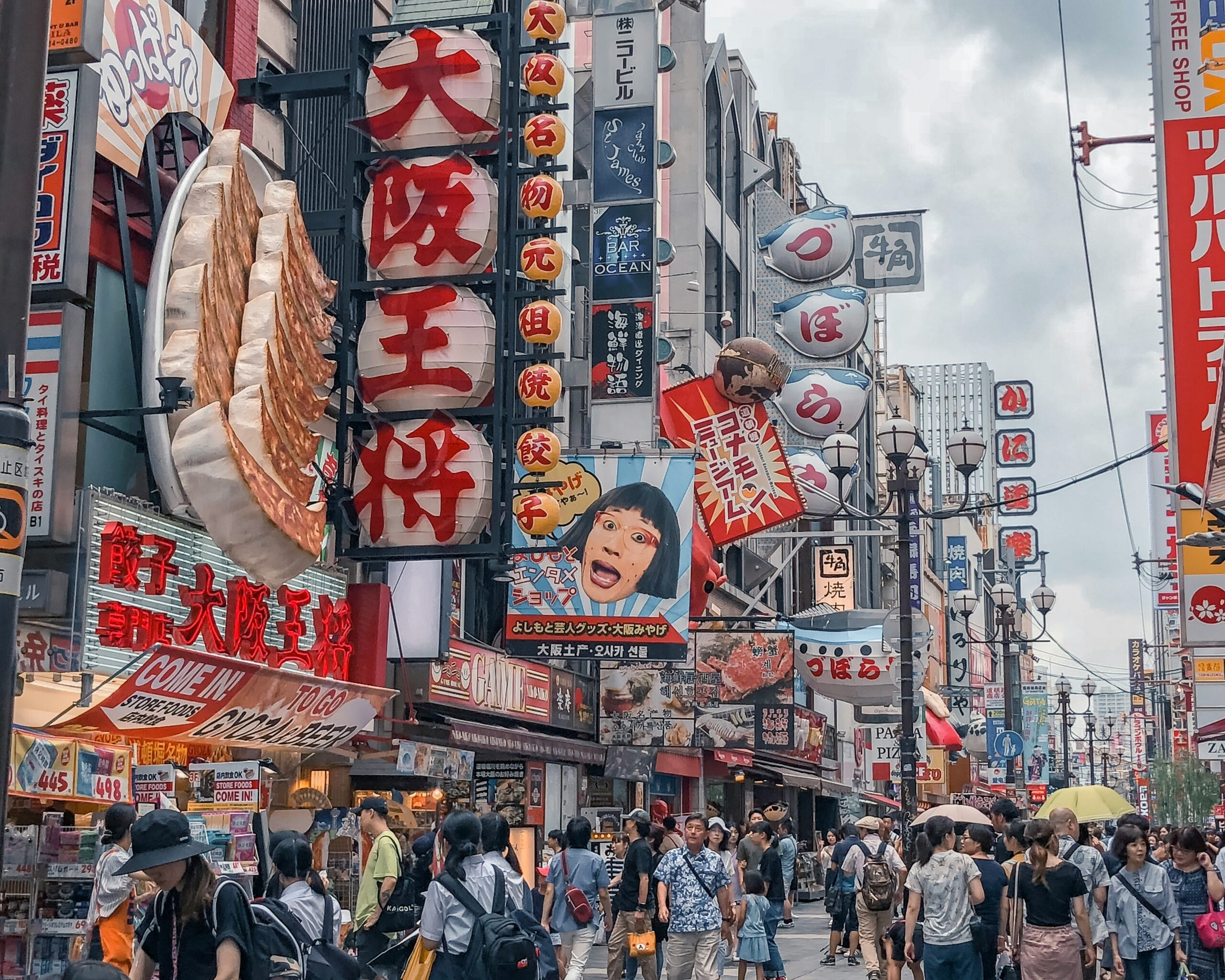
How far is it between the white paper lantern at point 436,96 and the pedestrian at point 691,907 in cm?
791

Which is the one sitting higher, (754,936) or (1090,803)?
(1090,803)

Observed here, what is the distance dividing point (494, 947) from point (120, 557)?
6212 mm

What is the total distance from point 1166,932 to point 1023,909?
187cm

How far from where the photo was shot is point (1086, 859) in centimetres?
1352

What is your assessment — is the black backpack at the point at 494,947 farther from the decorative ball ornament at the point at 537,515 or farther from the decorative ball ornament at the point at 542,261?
the decorative ball ornament at the point at 542,261

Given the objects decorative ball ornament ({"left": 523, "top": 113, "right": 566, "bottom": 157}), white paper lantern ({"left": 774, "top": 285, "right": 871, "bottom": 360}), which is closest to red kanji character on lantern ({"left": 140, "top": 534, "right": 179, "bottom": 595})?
decorative ball ornament ({"left": 523, "top": 113, "right": 566, "bottom": 157})

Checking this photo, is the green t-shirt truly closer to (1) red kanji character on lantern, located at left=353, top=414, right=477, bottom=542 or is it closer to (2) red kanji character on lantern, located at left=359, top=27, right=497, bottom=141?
(1) red kanji character on lantern, located at left=353, top=414, right=477, bottom=542

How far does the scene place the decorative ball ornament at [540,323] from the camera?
1752 cm

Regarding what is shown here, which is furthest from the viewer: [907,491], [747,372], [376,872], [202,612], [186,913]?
[747,372]

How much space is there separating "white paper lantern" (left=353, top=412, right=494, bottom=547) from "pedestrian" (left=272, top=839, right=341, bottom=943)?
8.33 metres

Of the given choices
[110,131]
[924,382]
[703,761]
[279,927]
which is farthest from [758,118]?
[924,382]

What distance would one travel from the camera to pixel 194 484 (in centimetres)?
1391

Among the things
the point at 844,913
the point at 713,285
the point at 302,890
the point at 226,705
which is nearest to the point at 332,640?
the point at 226,705

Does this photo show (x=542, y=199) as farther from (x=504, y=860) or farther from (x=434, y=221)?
(x=504, y=860)
